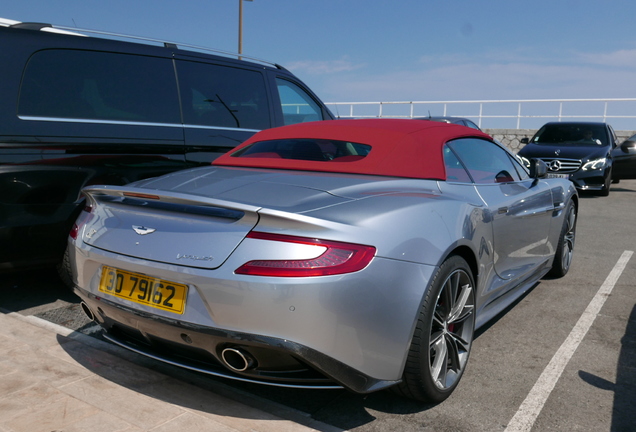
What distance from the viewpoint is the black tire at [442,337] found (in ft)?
8.58

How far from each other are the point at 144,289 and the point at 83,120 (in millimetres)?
1959

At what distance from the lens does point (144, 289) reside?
2559 millimetres

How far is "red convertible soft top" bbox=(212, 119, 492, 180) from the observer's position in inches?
130

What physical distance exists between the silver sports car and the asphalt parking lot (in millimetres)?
182

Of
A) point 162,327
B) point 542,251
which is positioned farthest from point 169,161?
point 542,251

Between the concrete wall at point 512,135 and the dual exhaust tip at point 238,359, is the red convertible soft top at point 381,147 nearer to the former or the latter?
the dual exhaust tip at point 238,359

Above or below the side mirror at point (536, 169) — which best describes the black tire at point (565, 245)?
below

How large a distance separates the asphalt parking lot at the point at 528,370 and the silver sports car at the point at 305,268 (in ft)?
0.60

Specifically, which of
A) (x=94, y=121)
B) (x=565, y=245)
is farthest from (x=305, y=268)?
(x=565, y=245)

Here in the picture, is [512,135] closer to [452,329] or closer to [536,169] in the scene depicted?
[536,169]

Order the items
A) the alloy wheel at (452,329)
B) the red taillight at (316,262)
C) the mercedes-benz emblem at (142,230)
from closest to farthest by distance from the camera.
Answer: the red taillight at (316,262)
the mercedes-benz emblem at (142,230)
the alloy wheel at (452,329)

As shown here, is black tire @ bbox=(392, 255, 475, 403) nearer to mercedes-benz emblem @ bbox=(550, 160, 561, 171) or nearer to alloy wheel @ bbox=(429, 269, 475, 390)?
alloy wheel @ bbox=(429, 269, 475, 390)

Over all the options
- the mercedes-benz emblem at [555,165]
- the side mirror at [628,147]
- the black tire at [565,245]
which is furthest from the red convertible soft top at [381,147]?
the side mirror at [628,147]

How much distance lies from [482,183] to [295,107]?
2.76 m
